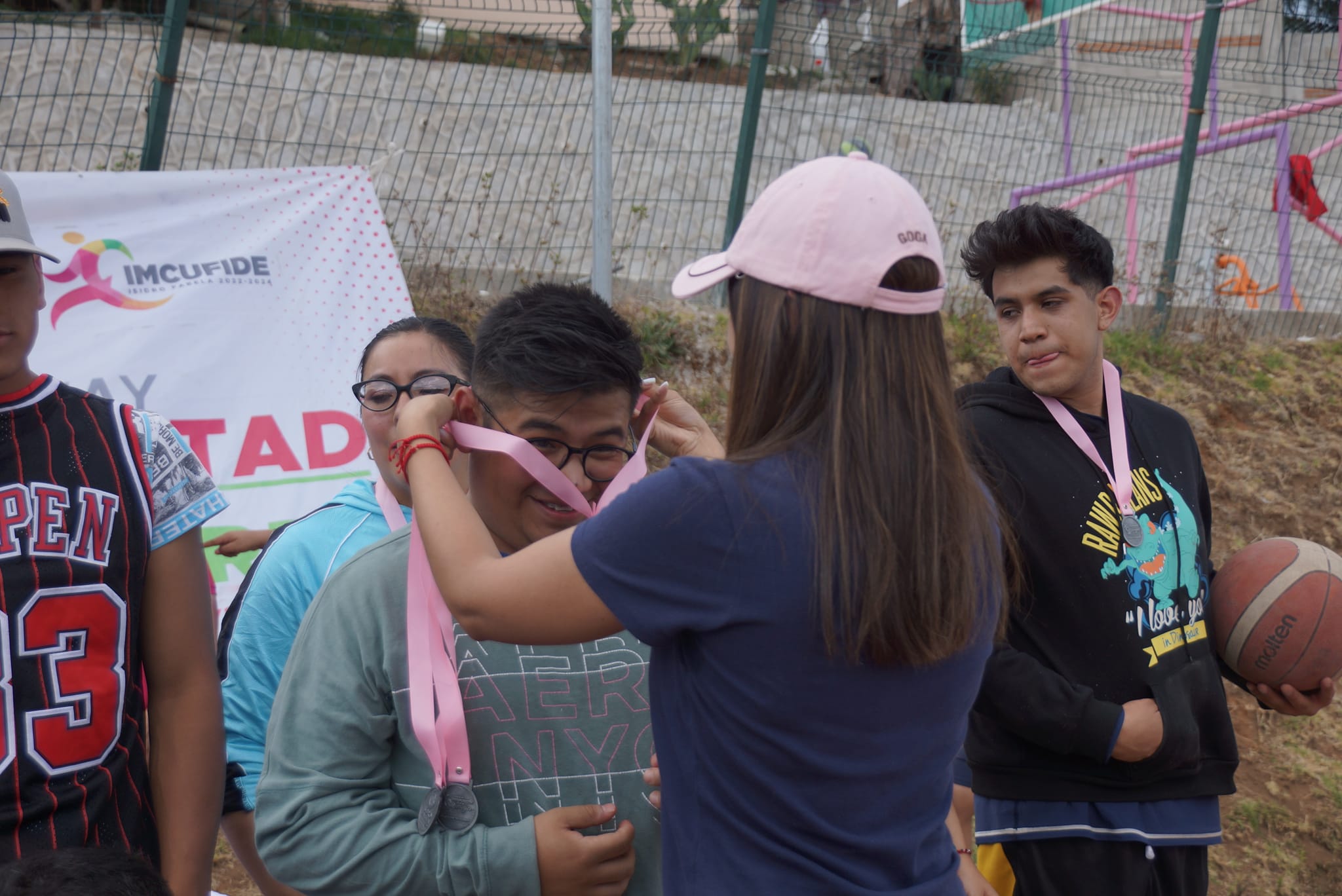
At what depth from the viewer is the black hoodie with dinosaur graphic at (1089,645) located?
245cm

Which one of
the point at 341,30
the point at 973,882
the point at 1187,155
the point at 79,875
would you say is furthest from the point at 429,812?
the point at 1187,155

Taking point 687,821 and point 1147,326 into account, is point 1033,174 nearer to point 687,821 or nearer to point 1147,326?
point 1147,326

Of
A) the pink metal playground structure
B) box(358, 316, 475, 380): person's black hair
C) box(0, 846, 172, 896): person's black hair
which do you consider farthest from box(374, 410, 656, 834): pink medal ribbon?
the pink metal playground structure

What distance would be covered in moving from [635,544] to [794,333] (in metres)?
0.35

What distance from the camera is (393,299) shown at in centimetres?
498

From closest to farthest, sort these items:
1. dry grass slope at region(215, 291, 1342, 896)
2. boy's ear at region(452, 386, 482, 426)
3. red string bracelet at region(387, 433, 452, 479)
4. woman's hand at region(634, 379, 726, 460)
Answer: red string bracelet at region(387, 433, 452, 479), boy's ear at region(452, 386, 482, 426), woman's hand at region(634, 379, 726, 460), dry grass slope at region(215, 291, 1342, 896)

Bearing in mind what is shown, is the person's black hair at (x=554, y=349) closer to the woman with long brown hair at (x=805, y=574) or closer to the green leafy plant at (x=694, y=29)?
the woman with long brown hair at (x=805, y=574)

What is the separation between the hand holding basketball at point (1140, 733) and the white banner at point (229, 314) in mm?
3229

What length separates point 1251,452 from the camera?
270 inches

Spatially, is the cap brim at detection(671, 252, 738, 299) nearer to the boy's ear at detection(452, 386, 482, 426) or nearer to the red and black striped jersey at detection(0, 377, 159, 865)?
the boy's ear at detection(452, 386, 482, 426)

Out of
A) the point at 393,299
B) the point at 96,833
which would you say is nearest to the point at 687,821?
the point at 96,833

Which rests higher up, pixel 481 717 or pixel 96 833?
pixel 481 717

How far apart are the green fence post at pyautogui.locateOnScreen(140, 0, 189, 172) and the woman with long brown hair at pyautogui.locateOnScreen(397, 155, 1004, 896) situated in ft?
13.8

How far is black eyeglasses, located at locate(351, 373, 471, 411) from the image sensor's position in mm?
2625
